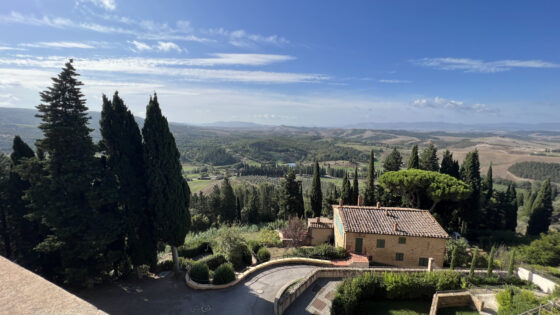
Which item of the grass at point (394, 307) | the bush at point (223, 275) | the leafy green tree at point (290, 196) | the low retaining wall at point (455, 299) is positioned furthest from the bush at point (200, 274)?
the leafy green tree at point (290, 196)

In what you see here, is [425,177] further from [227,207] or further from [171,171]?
[227,207]

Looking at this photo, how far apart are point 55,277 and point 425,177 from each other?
33.1 meters

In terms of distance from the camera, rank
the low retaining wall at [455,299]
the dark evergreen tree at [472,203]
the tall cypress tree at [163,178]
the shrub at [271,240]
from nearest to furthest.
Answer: the low retaining wall at [455,299] → the tall cypress tree at [163,178] → the shrub at [271,240] → the dark evergreen tree at [472,203]

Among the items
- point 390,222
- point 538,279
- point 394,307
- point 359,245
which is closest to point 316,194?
point 390,222

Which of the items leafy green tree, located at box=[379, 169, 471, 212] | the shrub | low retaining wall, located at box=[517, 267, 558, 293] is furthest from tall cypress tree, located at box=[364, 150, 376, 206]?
low retaining wall, located at box=[517, 267, 558, 293]

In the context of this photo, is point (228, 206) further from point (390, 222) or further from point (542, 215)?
point (542, 215)

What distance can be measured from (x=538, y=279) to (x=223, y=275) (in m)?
20.0

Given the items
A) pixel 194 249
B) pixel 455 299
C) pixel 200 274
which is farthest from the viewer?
pixel 194 249

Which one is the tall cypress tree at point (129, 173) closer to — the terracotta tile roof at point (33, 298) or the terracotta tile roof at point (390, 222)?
the terracotta tile roof at point (33, 298)

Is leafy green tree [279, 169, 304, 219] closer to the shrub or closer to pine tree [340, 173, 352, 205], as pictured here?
pine tree [340, 173, 352, 205]

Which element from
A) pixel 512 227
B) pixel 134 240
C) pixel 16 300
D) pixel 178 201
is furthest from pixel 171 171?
pixel 512 227

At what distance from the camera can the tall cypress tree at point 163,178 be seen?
16.1m

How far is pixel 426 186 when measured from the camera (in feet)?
95.9

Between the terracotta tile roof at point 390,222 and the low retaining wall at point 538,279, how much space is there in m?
4.61
